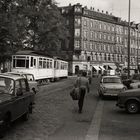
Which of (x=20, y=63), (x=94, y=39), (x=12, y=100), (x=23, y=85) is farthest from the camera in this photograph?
(x=94, y=39)

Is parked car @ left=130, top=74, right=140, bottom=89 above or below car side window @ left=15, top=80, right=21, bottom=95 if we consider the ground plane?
below

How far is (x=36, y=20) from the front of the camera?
63125mm

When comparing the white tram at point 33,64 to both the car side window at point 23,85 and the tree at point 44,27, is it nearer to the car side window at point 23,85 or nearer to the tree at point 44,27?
the tree at point 44,27

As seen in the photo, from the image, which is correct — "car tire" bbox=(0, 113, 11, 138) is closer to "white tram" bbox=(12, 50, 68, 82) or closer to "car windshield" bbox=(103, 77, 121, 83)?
"car windshield" bbox=(103, 77, 121, 83)

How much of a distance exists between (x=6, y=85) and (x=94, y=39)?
99911 millimetres

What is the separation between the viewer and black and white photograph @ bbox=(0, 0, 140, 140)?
34.4 feet

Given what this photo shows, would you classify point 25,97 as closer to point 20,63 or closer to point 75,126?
point 75,126

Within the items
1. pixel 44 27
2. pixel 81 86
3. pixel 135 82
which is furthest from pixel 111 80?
pixel 44 27

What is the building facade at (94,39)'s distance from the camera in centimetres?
10312

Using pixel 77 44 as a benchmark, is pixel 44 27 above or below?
below

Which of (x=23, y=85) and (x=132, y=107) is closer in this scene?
(x=23, y=85)

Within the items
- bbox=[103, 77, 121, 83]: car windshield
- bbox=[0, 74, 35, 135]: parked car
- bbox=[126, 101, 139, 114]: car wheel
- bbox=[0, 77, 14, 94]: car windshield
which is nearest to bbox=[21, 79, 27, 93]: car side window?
bbox=[0, 74, 35, 135]: parked car

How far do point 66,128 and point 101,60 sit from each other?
101346 mm

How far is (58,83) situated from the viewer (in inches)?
1818
